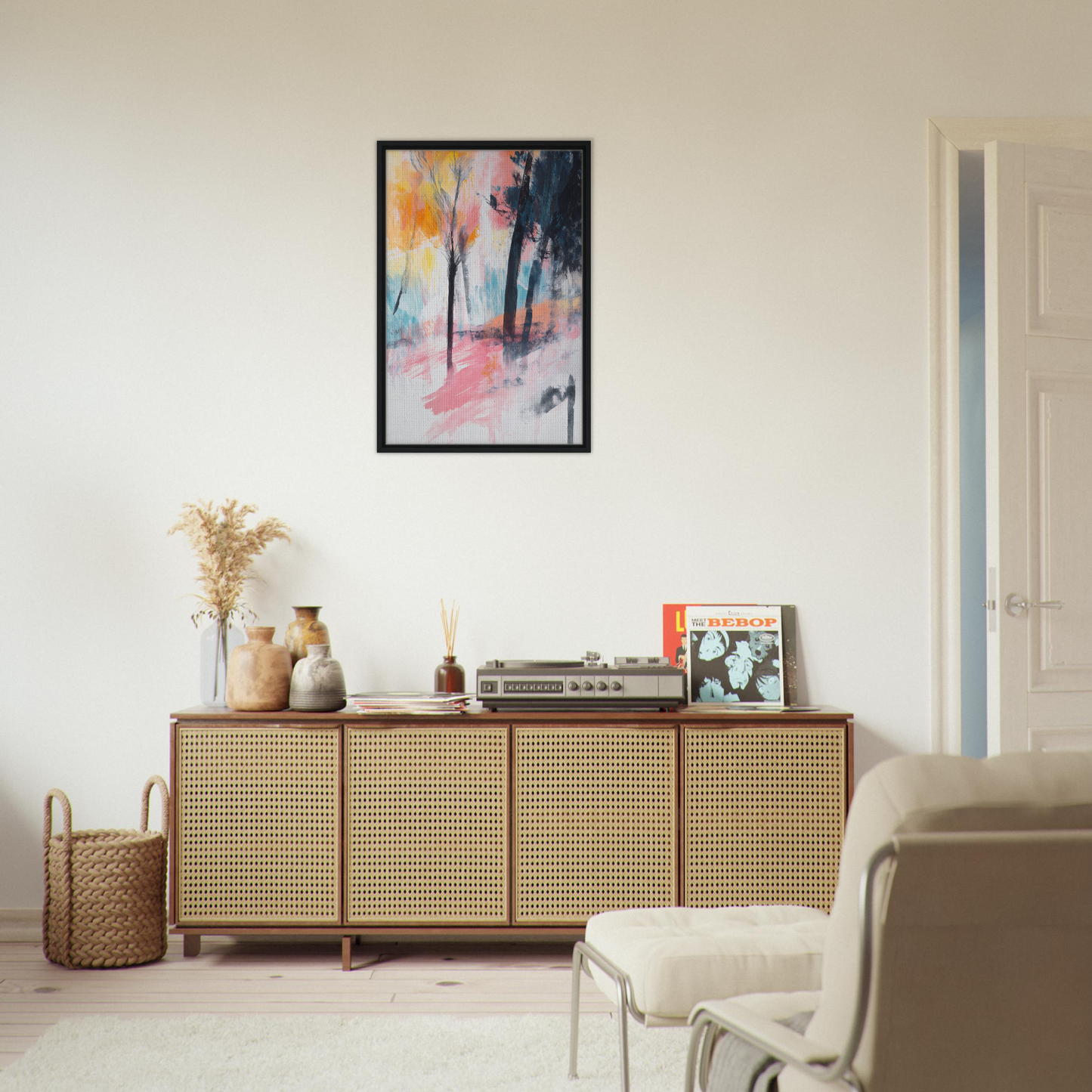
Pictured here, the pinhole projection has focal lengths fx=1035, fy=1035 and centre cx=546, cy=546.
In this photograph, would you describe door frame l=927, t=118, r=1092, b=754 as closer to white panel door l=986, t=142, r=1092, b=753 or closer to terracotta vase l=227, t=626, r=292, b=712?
white panel door l=986, t=142, r=1092, b=753

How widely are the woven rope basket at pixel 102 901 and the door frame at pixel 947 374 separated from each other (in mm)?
2510

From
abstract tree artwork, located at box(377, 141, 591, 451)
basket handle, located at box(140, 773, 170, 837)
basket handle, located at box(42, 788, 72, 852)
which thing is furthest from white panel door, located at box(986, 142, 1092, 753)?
basket handle, located at box(42, 788, 72, 852)

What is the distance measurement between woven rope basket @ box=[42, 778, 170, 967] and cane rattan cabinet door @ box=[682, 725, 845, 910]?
1.59 m

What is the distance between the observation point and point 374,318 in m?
3.52

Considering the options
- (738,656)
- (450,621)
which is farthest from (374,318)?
(738,656)

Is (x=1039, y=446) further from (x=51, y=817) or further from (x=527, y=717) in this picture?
(x=51, y=817)

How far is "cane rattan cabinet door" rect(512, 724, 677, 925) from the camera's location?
9.98ft

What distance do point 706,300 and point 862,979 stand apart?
105 inches

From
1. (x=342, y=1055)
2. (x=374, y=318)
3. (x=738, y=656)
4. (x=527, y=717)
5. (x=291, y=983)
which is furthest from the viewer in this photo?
(x=374, y=318)

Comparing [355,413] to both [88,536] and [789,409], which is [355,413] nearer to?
[88,536]

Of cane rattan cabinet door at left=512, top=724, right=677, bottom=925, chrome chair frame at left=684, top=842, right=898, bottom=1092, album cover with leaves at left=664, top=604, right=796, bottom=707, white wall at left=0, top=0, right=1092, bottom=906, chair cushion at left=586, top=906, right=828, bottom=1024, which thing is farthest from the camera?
white wall at left=0, top=0, right=1092, bottom=906

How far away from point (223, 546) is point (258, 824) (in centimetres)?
89

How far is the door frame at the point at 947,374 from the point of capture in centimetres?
344

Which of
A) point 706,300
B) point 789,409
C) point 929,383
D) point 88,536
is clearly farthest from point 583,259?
point 88,536
